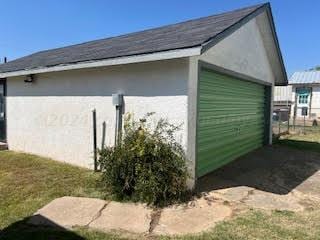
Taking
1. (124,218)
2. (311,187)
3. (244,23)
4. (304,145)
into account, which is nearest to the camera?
(124,218)

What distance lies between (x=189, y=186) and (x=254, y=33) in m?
5.51

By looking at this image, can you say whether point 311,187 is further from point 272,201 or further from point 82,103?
point 82,103

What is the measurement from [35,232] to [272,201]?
4.01m

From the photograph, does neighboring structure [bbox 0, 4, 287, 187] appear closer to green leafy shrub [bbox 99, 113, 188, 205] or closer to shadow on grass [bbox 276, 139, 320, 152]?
green leafy shrub [bbox 99, 113, 188, 205]

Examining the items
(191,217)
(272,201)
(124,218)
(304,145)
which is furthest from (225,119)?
(304,145)

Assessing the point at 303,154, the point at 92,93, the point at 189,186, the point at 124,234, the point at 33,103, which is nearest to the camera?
the point at 124,234

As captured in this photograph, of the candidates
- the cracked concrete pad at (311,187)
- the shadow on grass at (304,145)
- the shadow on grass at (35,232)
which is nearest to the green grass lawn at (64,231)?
the shadow on grass at (35,232)

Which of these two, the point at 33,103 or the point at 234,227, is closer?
the point at 234,227

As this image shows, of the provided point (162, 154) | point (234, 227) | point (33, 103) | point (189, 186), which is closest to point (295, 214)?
point (234, 227)

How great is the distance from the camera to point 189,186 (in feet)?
20.0

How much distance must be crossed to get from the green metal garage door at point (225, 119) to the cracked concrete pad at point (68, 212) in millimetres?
2607

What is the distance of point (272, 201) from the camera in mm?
5770

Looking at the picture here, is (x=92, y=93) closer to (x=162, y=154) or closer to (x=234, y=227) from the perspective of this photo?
(x=162, y=154)

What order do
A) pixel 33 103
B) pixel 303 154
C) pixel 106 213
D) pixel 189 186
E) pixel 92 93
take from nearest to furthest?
pixel 106 213, pixel 189 186, pixel 92 93, pixel 33 103, pixel 303 154
